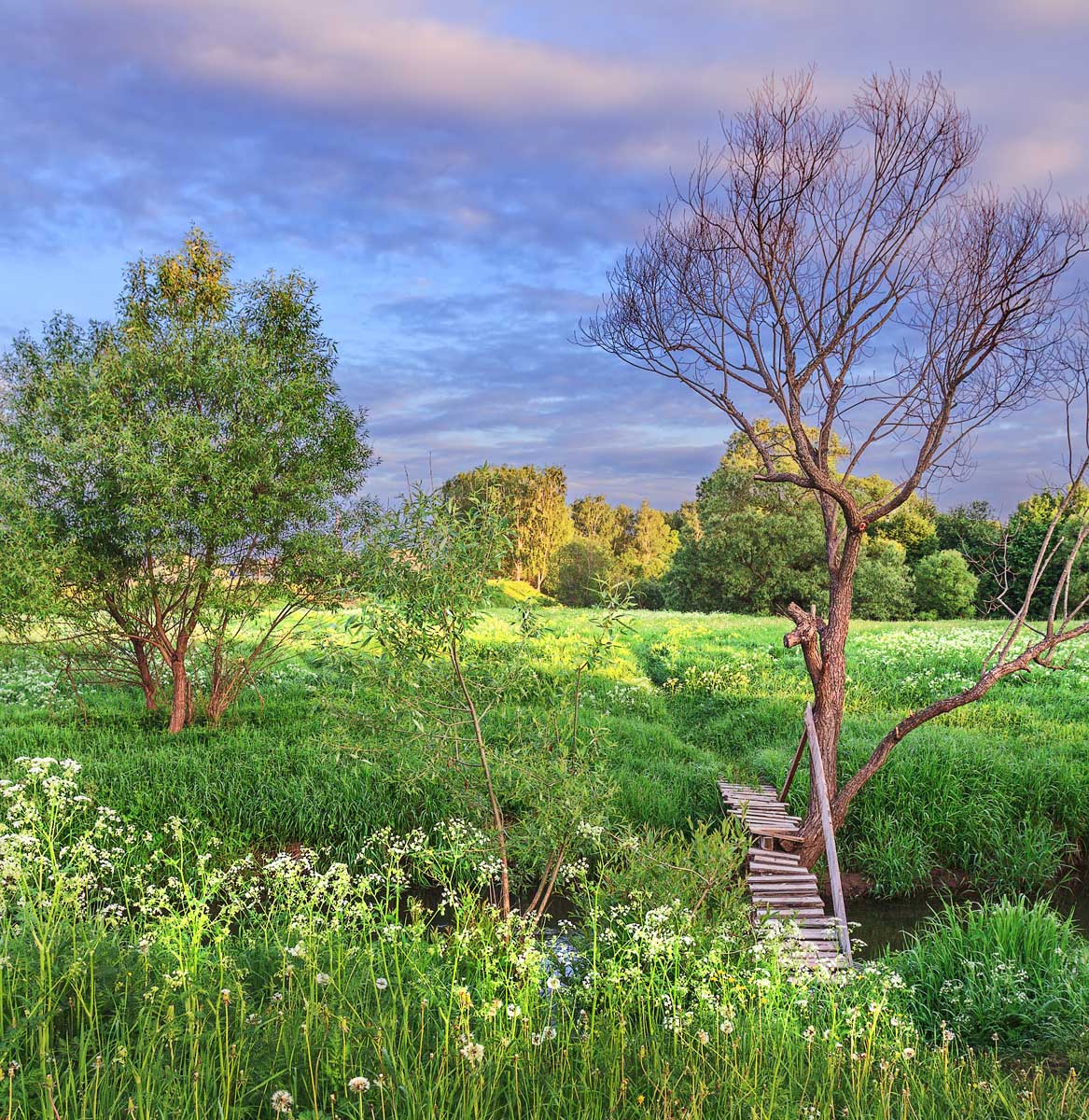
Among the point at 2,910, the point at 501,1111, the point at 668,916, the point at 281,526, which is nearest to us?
the point at 501,1111

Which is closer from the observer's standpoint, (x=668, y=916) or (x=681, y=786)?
(x=668, y=916)

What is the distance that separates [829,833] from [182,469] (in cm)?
976

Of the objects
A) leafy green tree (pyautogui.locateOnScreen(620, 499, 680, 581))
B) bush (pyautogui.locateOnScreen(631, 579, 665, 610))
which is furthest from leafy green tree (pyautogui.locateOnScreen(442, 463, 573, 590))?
leafy green tree (pyautogui.locateOnScreen(620, 499, 680, 581))

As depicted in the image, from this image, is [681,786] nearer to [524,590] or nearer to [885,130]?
[885,130]

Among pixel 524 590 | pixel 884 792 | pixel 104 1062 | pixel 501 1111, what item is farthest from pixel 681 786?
pixel 524 590

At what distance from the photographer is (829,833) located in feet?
29.0

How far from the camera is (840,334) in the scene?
34.6 ft

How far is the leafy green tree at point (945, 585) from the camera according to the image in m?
46.1

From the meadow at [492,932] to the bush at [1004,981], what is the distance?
0.03 m

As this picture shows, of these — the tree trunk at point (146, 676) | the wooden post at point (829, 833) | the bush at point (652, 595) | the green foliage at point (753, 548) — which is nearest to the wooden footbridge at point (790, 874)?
the wooden post at point (829, 833)

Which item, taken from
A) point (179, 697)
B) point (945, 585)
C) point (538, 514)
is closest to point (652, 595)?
point (538, 514)

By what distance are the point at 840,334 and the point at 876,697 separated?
990 centimetres

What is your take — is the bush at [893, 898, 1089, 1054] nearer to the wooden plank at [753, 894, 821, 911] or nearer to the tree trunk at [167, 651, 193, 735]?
the wooden plank at [753, 894, 821, 911]

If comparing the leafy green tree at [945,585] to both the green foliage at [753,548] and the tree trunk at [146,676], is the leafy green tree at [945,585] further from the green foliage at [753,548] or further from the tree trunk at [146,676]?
the tree trunk at [146,676]
